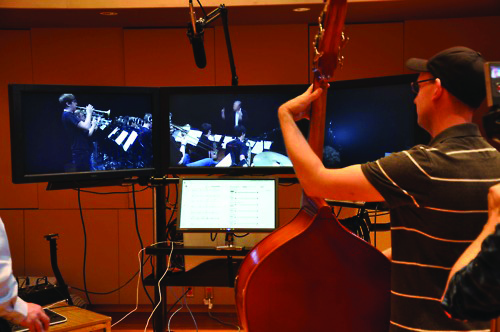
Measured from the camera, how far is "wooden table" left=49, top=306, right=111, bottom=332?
293 cm

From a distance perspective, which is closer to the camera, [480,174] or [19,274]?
[480,174]

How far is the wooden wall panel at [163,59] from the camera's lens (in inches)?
166

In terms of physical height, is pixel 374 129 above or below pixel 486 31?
below

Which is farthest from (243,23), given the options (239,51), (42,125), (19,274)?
(19,274)

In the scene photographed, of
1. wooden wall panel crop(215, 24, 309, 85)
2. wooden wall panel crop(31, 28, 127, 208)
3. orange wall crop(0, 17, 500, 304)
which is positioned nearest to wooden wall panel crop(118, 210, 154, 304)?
orange wall crop(0, 17, 500, 304)

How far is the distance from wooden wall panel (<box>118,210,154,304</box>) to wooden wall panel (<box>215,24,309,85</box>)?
124 cm

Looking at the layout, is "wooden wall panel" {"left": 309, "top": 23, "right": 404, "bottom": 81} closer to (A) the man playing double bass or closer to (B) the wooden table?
(B) the wooden table

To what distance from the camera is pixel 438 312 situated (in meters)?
1.42

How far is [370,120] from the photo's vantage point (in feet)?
9.62

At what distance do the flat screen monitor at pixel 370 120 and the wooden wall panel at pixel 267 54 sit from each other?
1.17 meters

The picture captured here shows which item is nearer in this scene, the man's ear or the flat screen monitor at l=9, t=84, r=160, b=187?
the man's ear

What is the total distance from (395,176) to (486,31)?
10.2ft

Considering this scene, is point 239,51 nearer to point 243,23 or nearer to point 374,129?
point 243,23

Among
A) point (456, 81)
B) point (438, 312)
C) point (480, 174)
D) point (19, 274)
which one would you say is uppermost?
point (456, 81)
